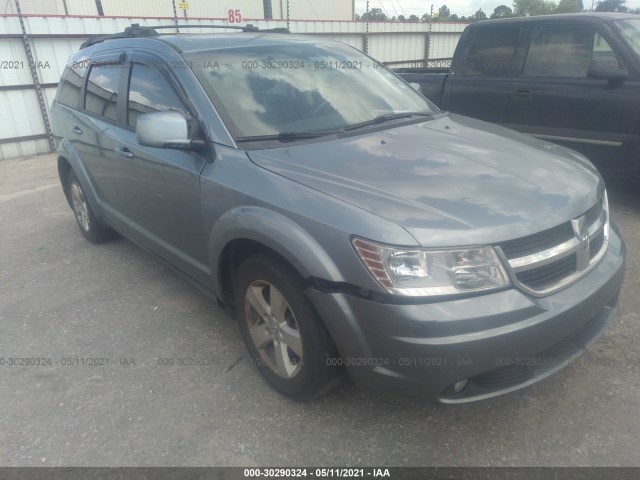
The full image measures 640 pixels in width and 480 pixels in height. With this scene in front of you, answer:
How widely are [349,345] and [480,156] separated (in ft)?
4.01

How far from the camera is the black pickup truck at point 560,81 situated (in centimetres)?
456

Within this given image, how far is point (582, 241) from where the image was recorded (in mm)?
2180

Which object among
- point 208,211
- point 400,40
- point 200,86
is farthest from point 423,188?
point 400,40

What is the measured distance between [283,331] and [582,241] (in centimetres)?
145

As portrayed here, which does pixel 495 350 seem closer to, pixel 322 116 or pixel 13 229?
pixel 322 116

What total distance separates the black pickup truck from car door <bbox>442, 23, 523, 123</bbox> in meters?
0.01

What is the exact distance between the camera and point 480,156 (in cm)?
250

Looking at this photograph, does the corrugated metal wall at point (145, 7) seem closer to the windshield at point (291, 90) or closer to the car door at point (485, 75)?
the car door at point (485, 75)

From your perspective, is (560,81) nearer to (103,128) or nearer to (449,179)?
(449,179)

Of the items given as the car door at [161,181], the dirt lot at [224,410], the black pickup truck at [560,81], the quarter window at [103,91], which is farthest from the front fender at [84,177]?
the black pickup truck at [560,81]

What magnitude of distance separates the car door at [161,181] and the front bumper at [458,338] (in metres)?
1.09

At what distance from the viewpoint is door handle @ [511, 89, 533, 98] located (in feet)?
17.0

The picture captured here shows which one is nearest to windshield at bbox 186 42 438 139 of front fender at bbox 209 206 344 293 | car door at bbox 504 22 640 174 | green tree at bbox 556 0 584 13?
front fender at bbox 209 206 344 293

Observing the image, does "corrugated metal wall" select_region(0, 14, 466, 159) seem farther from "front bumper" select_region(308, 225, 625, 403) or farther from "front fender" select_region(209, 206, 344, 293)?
"front bumper" select_region(308, 225, 625, 403)
